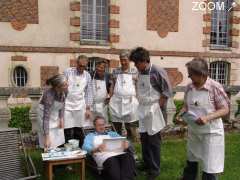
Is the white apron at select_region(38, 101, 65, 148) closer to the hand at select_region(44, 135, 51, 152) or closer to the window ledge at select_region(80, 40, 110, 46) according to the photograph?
the hand at select_region(44, 135, 51, 152)

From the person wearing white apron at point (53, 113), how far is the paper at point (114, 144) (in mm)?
817

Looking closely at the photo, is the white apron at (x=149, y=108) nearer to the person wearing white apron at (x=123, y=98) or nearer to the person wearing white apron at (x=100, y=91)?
the person wearing white apron at (x=123, y=98)

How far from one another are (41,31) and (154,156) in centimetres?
881

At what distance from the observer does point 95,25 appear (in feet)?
46.8

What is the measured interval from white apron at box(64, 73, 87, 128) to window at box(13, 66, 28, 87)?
24.2ft

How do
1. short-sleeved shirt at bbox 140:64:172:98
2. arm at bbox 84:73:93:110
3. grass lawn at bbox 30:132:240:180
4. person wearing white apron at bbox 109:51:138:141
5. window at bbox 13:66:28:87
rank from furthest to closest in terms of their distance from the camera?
1. window at bbox 13:66:28:87
2. person wearing white apron at bbox 109:51:138:141
3. arm at bbox 84:73:93:110
4. grass lawn at bbox 30:132:240:180
5. short-sleeved shirt at bbox 140:64:172:98

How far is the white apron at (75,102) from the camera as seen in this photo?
6145mm

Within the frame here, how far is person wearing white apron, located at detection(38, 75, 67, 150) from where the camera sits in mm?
5387

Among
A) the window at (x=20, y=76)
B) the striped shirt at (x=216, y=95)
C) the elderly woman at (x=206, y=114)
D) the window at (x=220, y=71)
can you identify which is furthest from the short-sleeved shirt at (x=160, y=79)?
the window at (x=220, y=71)

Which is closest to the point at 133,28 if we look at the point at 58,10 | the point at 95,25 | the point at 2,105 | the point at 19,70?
the point at 95,25

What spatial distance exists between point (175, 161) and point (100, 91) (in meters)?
1.73

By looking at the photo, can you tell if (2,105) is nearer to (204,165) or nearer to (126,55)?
(126,55)

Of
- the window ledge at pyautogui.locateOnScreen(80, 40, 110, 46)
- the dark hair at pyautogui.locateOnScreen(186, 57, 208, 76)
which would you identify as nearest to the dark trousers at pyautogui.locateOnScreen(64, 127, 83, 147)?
the dark hair at pyautogui.locateOnScreen(186, 57, 208, 76)

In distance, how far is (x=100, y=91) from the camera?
6.59 meters
